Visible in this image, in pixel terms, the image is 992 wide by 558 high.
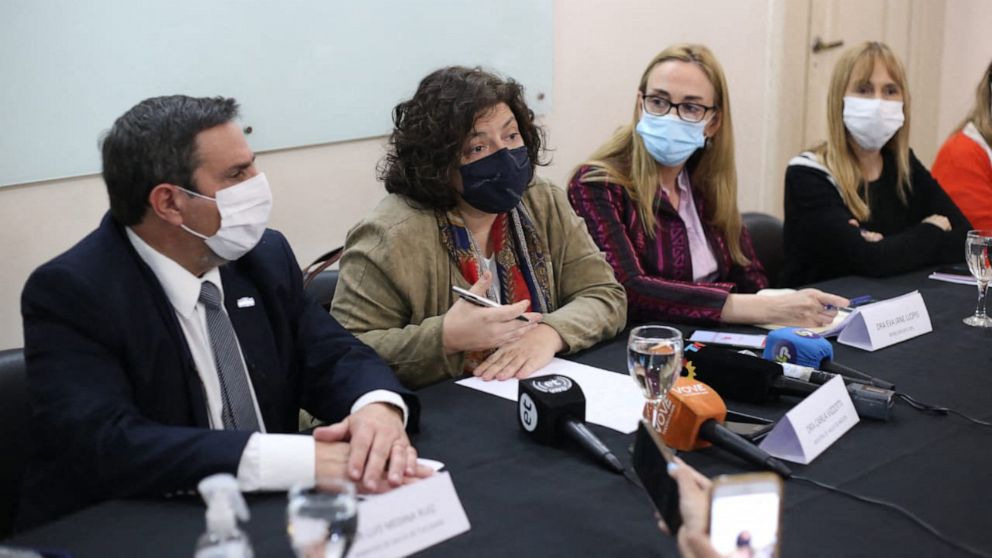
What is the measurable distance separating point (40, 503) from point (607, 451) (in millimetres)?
945

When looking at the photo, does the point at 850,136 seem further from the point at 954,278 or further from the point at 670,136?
the point at 670,136

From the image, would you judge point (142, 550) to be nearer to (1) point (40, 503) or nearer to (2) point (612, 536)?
(1) point (40, 503)

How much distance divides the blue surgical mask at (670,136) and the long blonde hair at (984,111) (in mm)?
1507

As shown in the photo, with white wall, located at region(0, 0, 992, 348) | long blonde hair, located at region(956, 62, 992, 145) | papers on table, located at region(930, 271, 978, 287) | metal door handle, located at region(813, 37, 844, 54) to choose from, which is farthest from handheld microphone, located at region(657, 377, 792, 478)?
metal door handle, located at region(813, 37, 844, 54)

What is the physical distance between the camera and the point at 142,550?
48.3 inches

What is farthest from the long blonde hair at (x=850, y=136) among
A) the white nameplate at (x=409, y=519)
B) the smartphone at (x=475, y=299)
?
the white nameplate at (x=409, y=519)

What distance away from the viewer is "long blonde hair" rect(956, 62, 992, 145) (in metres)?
3.55

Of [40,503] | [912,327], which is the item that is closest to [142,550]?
[40,503]

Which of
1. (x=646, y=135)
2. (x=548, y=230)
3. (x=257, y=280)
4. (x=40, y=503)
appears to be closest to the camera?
(x=40, y=503)

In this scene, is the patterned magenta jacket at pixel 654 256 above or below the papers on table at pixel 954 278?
above

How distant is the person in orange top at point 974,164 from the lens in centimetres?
353

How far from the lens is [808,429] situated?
150 centimetres

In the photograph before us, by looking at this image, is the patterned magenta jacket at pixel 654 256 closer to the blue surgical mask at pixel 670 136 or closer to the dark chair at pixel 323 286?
the blue surgical mask at pixel 670 136

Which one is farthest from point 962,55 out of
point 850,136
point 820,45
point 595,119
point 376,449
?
point 376,449
